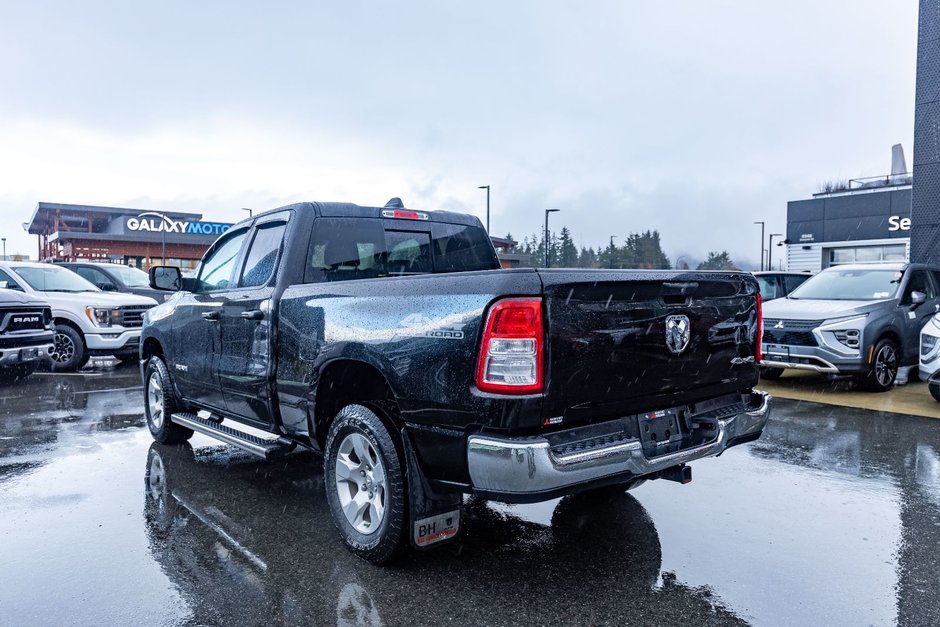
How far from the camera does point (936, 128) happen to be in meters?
15.2

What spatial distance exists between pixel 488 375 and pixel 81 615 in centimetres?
214

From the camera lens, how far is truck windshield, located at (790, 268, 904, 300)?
1013cm

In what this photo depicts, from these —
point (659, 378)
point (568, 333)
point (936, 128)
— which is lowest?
point (659, 378)

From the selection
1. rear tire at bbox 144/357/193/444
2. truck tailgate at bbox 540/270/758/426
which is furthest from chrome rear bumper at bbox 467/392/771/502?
rear tire at bbox 144/357/193/444

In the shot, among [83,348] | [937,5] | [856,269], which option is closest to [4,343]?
[83,348]

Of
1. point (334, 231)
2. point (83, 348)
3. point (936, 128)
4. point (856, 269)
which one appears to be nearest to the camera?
point (334, 231)

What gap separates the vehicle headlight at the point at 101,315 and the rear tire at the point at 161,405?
19.1 ft

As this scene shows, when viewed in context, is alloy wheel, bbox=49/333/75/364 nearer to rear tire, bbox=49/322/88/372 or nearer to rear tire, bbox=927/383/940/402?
rear tire, bbox=49/322/88/372

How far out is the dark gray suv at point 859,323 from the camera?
914cm

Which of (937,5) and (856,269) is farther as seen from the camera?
(937,5)

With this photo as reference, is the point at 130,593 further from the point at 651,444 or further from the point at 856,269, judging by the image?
the point at 856,269

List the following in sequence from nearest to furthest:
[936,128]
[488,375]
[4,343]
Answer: [488,375], [4,343], [936,128]

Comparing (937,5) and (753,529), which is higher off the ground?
(937,5)

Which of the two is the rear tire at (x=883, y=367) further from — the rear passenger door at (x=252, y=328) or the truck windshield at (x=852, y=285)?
the rear passenger door at (x=252, y=328)
